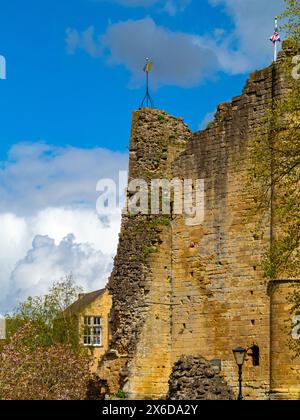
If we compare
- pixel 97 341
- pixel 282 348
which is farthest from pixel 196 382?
pixel 97 341

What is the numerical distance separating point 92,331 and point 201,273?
2790 centimetres

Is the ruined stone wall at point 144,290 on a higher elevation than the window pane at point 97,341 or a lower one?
higher

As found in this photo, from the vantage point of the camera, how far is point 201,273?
34.6 metres

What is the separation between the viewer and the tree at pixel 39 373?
102 feet

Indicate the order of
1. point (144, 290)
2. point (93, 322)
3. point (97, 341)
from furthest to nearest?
point (93, 322) < point (97, 341) < point (144, 290)

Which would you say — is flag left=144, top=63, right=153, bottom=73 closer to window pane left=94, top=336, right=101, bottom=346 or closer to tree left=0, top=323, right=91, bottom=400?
tree left=0, top=323, right=91, bottom=400

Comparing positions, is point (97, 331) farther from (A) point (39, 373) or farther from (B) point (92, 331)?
(A) point (39, 373)

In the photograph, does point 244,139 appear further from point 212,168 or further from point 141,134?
point 141,134

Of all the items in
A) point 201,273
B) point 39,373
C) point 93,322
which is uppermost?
point 201,273

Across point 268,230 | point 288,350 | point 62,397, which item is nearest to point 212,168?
point 268,230

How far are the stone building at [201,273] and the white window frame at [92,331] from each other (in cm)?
2438

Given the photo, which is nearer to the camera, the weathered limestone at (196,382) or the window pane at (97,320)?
the weathered limestone at (196,382)

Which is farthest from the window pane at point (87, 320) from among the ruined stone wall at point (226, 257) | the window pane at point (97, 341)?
the ruined stone wall at point (226, 257)

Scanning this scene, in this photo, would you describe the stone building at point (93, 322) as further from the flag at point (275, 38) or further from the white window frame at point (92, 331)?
the flag at point (275, 38)
